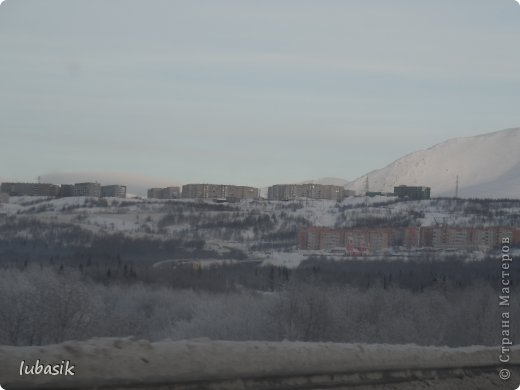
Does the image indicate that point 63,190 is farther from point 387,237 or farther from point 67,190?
point 387,237

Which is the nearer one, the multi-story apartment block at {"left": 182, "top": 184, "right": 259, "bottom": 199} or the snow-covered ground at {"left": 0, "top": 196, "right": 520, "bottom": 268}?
the snow-covered ground at {"left": 0, "top": 196, "right": 520, "bottom": 268}

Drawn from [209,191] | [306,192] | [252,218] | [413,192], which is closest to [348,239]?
[209,191]

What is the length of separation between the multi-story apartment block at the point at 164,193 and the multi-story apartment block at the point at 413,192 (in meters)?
8.95

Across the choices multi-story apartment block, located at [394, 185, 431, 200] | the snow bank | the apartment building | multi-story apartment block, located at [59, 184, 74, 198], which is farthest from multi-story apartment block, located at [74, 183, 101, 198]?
the snow bank

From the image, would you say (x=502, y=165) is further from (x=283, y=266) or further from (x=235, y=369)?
(x=235, y=369)

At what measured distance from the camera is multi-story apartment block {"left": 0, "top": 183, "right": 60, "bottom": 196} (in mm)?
24547

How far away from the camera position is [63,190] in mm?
31094

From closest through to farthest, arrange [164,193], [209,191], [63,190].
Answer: [63,190]
[164,193]
[209,191]

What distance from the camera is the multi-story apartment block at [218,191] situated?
Result: 33250mm

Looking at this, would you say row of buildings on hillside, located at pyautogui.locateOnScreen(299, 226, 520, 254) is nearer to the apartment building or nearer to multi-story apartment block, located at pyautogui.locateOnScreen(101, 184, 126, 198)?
the apartment building

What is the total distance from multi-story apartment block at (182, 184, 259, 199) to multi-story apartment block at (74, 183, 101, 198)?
3.06 m

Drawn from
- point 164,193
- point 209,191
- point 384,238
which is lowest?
point 384,238

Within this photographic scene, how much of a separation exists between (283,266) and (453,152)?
8705 millimetres

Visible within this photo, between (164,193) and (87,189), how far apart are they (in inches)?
151
